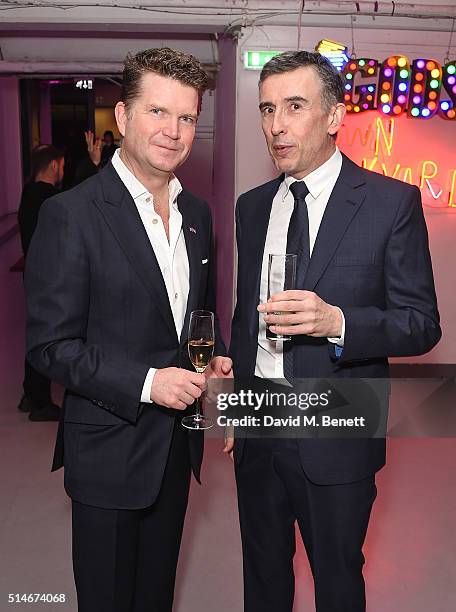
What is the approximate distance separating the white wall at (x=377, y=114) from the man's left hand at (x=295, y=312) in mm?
4091

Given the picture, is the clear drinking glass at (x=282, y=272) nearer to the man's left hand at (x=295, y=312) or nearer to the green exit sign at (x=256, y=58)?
the man's left hand at (x=295, y=312)

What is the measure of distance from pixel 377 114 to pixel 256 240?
3771 mm

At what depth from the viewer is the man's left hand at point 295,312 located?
5.99 ft

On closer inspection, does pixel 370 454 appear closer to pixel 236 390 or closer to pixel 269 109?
pixel 236 390

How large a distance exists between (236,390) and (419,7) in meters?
4.44

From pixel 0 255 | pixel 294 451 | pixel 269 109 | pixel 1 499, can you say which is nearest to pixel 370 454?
pixel 294 451

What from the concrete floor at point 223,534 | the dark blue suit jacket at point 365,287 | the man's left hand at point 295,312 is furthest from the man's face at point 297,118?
the concrete floor at point 223,534

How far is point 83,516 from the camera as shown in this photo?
7.00 feet

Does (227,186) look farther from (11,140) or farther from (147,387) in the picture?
(11,140)

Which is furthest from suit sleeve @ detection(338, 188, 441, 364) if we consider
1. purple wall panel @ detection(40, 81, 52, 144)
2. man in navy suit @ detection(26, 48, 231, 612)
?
purple wall panel @ detection(40, 81, 52, 144)

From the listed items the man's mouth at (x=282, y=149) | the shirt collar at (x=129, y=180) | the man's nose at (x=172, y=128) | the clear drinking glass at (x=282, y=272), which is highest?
the man's nose at (x=172, y=128)

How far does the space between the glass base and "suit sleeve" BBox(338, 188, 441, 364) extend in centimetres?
43

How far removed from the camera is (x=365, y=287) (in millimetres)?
2137

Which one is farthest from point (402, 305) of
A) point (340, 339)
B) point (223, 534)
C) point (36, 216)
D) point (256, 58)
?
point (256, 58)
